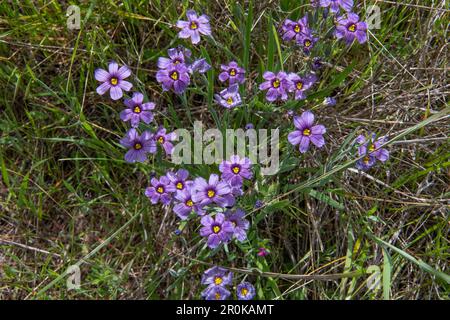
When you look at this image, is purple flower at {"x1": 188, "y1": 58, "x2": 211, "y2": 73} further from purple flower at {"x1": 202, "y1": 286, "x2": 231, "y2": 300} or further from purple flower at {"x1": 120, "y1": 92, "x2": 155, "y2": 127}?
purple flower at {"x1": 202, "y1": 286, "x2": 231, "y2": 300}

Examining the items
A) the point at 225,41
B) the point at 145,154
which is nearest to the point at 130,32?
the point at 225,41

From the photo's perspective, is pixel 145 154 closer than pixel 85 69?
Yes

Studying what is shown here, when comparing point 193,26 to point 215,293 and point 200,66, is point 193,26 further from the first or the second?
point 215,293

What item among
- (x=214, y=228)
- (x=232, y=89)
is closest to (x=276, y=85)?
(x=232, y=89)

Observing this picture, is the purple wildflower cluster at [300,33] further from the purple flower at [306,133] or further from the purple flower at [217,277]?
the purple flower at [217,277]

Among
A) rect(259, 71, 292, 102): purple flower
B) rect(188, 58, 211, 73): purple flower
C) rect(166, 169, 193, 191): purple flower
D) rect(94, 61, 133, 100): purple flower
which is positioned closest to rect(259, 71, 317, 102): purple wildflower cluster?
rect(259, 71, 292, 102): purple flower
